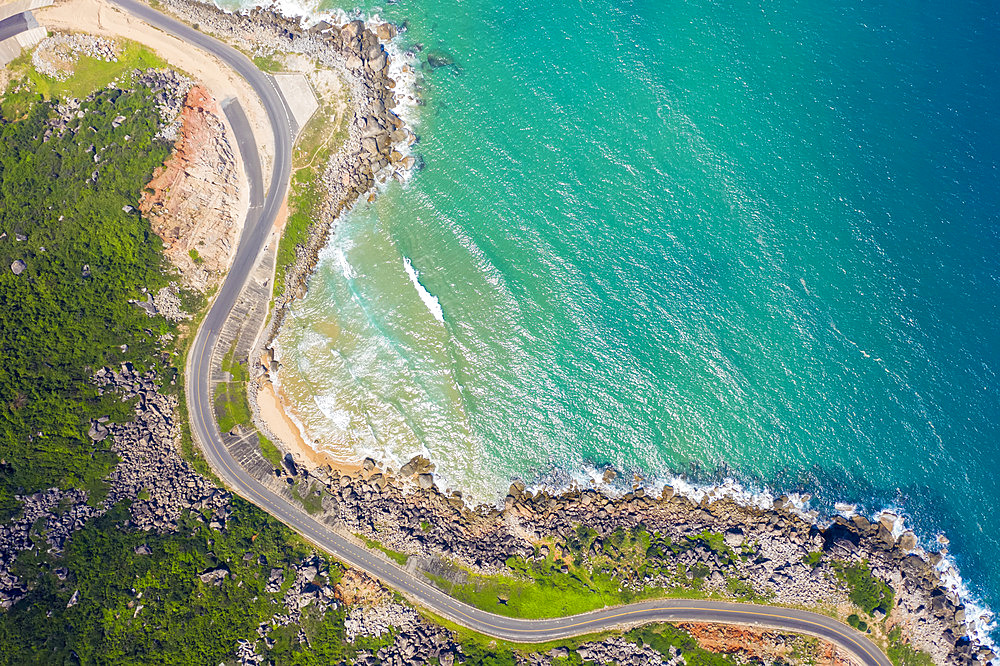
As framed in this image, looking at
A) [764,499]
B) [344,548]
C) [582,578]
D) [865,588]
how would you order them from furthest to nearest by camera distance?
[764,499]
[344,548]
[582,578]
[865,588]

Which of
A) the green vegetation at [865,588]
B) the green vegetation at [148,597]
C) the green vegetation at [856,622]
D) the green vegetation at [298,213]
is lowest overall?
the green vegetation at [148,597]

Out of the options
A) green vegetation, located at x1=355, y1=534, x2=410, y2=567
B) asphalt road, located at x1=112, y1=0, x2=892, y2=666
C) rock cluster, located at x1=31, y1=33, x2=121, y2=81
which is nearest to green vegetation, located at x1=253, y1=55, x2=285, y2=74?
asphalt road, located at x1=112, y1=0, x2=892, y2=666

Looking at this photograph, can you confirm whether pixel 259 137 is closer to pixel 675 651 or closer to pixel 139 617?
pixel 139 617

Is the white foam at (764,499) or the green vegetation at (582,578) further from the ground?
the white foam at (764,499)

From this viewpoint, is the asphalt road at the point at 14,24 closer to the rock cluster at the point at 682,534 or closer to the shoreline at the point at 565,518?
the shoreline at the point at 565,518

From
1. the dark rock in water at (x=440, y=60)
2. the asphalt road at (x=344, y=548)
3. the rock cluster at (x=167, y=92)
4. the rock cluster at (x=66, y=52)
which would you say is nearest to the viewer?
the asphalt road at (x=344, y=548)

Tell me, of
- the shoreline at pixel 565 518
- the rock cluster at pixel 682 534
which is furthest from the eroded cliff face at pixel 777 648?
the shoreline at pixel 565 518

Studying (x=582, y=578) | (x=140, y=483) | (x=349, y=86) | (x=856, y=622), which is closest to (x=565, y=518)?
(x=582, y=578)

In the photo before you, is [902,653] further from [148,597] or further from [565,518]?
[148,597]
